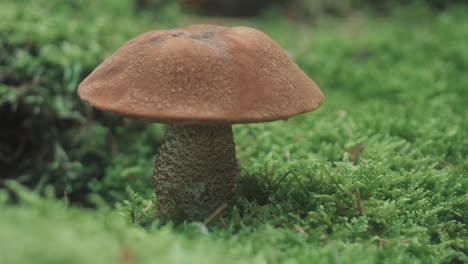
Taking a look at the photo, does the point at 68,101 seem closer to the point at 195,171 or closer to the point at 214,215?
the point at 195,171

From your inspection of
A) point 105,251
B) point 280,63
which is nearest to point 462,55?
point 280,63

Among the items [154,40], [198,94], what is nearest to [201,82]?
[198,94]

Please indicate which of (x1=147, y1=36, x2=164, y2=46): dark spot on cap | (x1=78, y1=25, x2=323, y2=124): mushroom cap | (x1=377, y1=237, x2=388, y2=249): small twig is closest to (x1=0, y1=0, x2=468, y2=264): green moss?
(x1=377, y1=237, x2=388, y2=249): small twig

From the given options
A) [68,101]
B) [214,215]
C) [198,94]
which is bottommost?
[68,101]

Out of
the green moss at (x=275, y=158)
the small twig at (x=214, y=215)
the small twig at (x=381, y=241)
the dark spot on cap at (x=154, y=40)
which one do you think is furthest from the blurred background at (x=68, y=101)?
the small twig at (x=381, y=241)

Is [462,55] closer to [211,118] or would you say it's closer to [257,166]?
[257,166]

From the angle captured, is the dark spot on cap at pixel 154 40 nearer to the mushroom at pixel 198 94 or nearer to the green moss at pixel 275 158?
the mushroom at pixel 198 94
